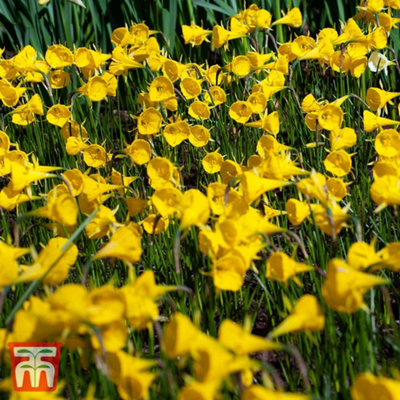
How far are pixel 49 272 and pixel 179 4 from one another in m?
2.78

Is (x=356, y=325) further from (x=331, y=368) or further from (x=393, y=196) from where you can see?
(x=393, y=196)

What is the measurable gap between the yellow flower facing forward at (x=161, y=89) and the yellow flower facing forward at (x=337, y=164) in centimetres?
78

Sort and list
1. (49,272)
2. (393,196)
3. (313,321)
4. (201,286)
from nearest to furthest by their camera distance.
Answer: (313,321) < (49,272) < (393,196) < (201,286)

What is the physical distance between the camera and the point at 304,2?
3.88 metres

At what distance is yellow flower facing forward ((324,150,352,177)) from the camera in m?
2.15

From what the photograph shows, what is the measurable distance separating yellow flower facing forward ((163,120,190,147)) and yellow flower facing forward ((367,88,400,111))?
735 millimetres

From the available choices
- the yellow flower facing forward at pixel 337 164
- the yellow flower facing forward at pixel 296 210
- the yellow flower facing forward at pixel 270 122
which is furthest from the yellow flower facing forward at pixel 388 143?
the yellow flower facing forward at pixel 270 122

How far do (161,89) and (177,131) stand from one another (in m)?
0.22

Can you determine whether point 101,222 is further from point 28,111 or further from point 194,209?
point 28,111

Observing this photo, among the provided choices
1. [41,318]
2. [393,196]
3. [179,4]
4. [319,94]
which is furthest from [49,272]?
[179,4]

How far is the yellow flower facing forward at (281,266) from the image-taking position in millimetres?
1474

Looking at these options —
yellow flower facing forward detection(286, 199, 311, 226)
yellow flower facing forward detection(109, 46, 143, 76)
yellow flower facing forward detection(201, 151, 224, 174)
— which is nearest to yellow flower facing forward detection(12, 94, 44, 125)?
yellow flower facing forward detection(109, 46, 143, 76)

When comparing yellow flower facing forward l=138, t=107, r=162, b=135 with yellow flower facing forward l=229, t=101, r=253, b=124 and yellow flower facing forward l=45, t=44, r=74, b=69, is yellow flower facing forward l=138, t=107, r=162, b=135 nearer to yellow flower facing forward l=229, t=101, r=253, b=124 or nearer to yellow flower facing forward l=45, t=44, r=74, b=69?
yellow flower facing forward l=229, t=101, r=253, b=124

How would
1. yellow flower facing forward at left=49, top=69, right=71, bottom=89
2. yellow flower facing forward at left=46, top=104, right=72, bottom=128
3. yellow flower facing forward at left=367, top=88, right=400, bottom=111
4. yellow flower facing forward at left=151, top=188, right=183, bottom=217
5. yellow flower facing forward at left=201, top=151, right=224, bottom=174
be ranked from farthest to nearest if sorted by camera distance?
yellow flower facing forward at left=49, top=69, right=71, bottom=89, yellow flower facing forward at left=46, top=104, right=72, bottom=128, yellow flower facing forward at left=201, top=151, right=224, bottom=174, yellow flower facing forward at left=367, top=88, right=400, bottom=111, yellow flower facing forward at left=151, top=188, right=183, bottom=217
